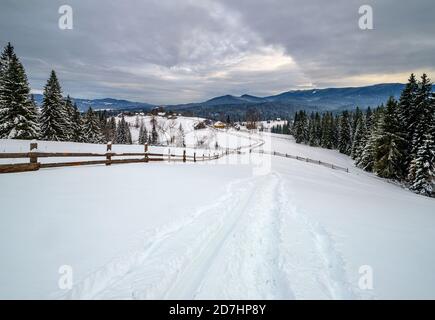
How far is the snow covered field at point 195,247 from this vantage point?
382 cm

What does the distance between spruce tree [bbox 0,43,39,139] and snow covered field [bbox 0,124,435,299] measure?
28372 millimetres

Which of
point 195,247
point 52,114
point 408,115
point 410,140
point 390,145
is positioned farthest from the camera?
point 52,114

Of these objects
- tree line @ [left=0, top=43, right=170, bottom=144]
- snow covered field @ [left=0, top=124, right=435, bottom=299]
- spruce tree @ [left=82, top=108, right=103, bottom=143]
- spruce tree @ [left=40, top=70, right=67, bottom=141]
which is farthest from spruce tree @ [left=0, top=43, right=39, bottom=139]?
snow covered field @ [left=0, top=124, right=435, bottom=299]

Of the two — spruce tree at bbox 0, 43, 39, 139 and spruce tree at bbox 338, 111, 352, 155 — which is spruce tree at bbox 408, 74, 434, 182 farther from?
spruce tree at bbox 0, 43, 39, 139

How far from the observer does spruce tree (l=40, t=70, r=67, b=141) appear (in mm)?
36469

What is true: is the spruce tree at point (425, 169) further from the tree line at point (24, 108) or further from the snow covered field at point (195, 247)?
the tree line at point (24, 108)

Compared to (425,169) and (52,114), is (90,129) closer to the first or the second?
(52,114)

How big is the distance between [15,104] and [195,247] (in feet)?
Result: 121

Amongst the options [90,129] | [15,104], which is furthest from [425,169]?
[90,129]

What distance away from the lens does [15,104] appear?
→ 3031cm

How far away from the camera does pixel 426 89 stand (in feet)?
107

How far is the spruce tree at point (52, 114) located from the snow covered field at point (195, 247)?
33290 mm

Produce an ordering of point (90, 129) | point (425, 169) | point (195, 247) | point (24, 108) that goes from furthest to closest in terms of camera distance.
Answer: point (90, 129)
point (24, 108)
point (425, 169)
point (195, 247)

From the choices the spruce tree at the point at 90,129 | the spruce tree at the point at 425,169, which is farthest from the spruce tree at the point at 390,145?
the spruce tree at the point at 90,129
